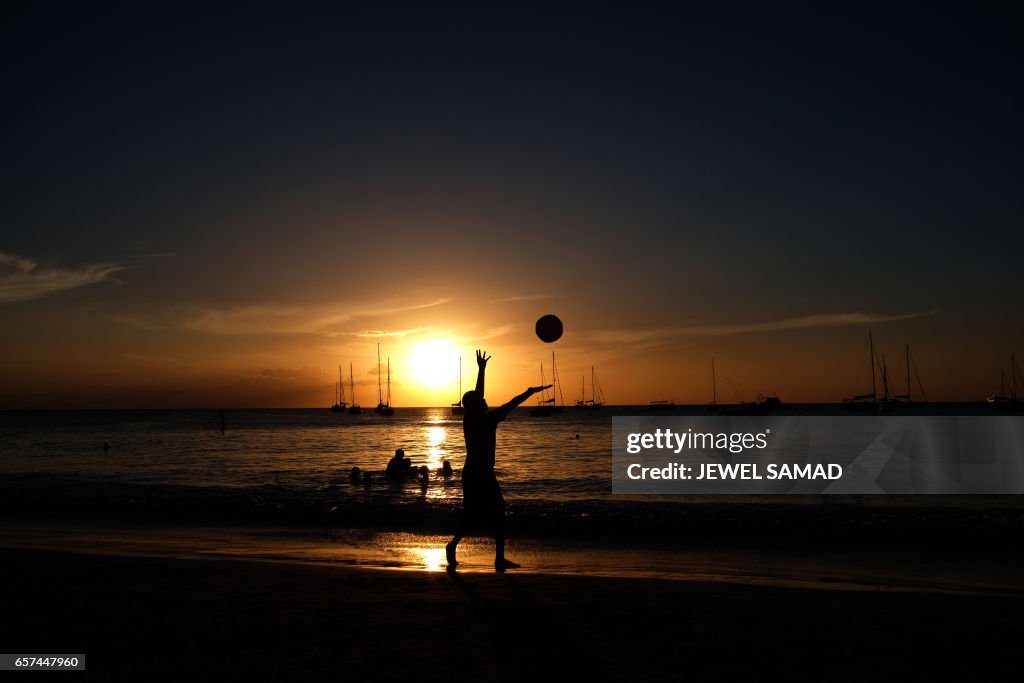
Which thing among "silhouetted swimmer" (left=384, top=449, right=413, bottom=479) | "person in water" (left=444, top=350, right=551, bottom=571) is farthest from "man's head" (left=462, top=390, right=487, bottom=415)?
"silhouetted swimmer" (left=384, top=449, right=413, bottom=479)

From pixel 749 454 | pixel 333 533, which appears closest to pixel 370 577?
pixel 333 533

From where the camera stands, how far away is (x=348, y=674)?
609 centimetres

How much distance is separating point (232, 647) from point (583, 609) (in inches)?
159

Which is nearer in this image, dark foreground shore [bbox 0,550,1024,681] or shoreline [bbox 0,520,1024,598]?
dark foreground shore [bbox 0,550,1024,681]

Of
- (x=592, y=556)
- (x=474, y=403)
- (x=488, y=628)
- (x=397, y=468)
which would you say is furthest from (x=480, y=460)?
(x=397, y=468)

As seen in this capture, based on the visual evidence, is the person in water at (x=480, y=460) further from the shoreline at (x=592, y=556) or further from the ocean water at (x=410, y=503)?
the ocean water at (x=410, y=503)

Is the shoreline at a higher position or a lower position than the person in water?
lower

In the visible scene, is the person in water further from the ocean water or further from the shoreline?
the ocean water

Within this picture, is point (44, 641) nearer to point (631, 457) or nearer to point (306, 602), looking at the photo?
point (306, 602)

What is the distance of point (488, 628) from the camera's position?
751cm

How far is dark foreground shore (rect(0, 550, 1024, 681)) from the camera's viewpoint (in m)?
6.32

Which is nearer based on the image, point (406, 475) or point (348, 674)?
point (348, 674)

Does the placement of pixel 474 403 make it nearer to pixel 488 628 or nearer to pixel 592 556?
pixel 488 628

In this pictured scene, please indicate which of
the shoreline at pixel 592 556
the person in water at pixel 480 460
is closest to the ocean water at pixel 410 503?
the shoreline at pixel 592 556
